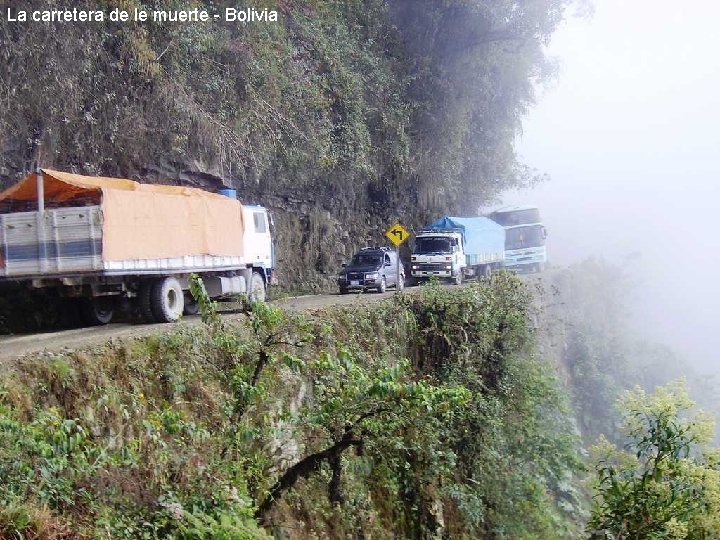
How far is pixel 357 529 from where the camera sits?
31.3 ft

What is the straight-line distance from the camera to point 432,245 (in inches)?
969

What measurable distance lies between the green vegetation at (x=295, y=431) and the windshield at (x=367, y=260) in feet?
19.3

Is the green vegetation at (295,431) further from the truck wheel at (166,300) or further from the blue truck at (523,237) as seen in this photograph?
the blue truck at (523,237)

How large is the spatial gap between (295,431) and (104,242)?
14.9 feet

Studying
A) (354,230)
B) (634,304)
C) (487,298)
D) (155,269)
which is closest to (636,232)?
(634,304)

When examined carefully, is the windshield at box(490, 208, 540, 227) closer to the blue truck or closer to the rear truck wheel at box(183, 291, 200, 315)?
the blue truck

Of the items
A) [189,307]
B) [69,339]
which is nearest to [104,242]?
[69,339]

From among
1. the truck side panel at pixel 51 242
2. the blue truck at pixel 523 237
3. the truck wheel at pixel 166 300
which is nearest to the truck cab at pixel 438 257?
the blue truck at pixel 523 237

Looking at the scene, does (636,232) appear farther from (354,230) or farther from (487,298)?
(487,298)

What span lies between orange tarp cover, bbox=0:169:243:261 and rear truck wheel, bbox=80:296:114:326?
141 centimetres

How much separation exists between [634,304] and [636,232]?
34106mm

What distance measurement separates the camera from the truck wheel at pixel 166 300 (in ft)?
37.3

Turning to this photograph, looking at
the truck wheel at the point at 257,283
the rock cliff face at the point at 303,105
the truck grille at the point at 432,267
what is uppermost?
the rock cliff face at the point at 303,105

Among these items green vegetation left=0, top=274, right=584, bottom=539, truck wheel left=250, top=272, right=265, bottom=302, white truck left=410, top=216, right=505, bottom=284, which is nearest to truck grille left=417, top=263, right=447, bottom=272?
white truck left=410, top=216, right=505, bottom=284
